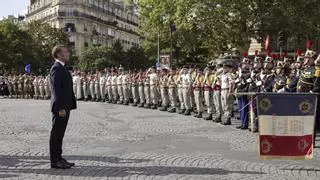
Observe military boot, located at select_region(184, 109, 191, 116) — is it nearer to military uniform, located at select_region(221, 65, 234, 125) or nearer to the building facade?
military uniform, located at select_region(221, 65, 234, 125)

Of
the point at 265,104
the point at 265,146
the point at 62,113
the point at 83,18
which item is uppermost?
the point at 83,18

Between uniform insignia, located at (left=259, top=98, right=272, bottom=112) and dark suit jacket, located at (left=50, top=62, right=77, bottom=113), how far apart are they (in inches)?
125

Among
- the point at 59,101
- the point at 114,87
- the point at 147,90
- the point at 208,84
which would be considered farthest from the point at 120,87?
the point at 59,101

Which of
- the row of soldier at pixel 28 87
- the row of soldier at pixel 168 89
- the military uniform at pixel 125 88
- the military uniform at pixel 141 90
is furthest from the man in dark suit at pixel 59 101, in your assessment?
the row of soldier at pixel 28 87

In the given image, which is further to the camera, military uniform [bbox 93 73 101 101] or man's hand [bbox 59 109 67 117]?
military uniform [bbox 93 73 101 101]

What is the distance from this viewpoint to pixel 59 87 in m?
9.50

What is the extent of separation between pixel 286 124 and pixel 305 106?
39cm

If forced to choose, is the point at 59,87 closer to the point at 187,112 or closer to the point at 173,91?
the point at 187,112

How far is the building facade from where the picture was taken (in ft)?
339

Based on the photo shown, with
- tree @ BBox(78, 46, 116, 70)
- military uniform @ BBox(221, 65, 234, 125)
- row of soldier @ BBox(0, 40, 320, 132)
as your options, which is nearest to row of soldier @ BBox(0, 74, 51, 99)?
row of soldier @ BBox(0, 40, 320, 132)

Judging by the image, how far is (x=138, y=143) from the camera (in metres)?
12.5

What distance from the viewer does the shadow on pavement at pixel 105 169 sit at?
29.3ft

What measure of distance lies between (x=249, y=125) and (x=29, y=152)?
6.75 metres

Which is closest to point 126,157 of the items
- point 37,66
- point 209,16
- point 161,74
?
point 161,74
